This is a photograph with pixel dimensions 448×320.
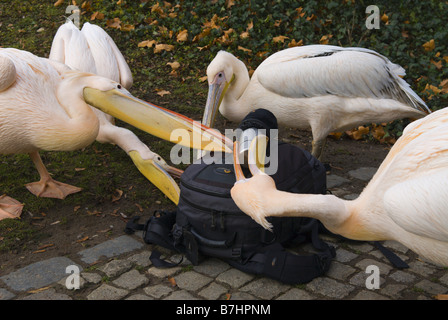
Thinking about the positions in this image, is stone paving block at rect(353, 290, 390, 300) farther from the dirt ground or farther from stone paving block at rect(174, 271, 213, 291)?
the dirt ground

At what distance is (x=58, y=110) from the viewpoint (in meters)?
3.57

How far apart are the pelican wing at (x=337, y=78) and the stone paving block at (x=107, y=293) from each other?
7.00 feet

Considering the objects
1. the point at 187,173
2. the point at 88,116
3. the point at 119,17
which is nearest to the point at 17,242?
the point at 88,116

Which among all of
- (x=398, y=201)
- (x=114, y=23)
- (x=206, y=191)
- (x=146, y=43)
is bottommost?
(x=206, y=191)

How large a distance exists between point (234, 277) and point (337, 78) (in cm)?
196

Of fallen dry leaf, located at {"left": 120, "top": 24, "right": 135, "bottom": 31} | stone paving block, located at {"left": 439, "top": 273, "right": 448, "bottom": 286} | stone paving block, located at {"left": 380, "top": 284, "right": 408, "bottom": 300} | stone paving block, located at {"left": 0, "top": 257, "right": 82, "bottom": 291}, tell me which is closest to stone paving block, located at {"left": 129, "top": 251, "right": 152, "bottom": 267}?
stone paving block, located at {"left": 0, "top": 257, "right": 82, "bottom": 291}

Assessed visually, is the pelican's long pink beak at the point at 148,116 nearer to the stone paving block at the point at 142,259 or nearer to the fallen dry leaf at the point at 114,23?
the stone paving block at the point at 142,259

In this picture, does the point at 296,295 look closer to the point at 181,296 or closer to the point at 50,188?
the point at 181,296

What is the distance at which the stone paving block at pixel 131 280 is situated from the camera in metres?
2.97

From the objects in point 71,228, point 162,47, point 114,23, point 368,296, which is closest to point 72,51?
point 71,228

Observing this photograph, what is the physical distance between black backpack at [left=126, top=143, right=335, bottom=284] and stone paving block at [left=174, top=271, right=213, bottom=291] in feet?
0.33
